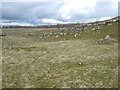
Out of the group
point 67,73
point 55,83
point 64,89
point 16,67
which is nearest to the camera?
point 64,89

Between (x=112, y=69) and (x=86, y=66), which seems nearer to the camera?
(x=112, y=69)

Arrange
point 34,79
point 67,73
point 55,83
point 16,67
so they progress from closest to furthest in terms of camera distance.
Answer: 1. point 55,83
2. point 34,79
3. point 67,73
4. point 16,67

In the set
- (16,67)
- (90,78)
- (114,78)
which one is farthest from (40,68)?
(114,78)

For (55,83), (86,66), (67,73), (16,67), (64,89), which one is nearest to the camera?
(64,89)

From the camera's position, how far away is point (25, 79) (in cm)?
1590

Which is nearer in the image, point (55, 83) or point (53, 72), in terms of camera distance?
point (55, 83)

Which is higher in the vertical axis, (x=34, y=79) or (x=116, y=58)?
(x=116, y=58)

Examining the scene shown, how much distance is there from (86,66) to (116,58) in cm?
675

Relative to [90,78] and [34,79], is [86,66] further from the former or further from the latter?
[34,79]

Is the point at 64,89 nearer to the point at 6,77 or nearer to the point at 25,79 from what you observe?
the point at 25,79

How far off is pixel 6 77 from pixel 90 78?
41.1ft

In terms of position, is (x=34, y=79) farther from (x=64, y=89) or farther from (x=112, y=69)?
(x=112, y=69)

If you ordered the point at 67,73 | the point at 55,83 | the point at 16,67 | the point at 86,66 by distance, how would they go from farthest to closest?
1. the point at 16,67
2. the point at 86,66
3. the point at 67,73
4. the point at 55,83

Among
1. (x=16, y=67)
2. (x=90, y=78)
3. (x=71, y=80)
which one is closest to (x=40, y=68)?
(x=16, y=67)
